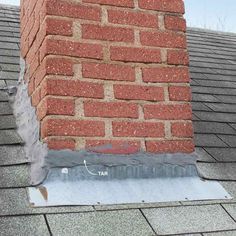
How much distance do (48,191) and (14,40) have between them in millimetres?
2740

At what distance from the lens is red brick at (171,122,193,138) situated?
2102mm

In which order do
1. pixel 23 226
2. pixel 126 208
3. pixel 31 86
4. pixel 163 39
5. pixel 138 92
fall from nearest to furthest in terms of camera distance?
1. pixel 23 226
2. pixel 126 208
3. pixel 138 92
4. pixel 163 39
5. pixel 31 86

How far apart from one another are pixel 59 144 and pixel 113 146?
0.27m

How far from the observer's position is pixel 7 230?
4.98ft

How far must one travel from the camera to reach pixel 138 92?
6.74ft

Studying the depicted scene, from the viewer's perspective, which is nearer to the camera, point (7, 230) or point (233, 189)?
point (7, 230)

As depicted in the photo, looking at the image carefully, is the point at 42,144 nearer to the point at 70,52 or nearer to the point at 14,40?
the point at 70,52

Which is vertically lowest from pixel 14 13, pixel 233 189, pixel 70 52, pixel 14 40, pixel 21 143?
pixel 233 189

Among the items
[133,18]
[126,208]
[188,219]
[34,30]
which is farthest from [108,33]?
[188,219]

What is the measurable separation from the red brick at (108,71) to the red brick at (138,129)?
0.24 m

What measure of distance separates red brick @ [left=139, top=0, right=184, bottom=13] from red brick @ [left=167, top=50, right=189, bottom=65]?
0.24 meters

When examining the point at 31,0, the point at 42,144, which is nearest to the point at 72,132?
the point at 42,144

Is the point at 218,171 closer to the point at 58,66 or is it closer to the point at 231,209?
the point at 231,209

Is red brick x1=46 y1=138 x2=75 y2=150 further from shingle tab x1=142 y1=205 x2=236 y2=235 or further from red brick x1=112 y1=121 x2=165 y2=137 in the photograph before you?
shingle tab x1=142 y1=205 x2=236 y2=235
